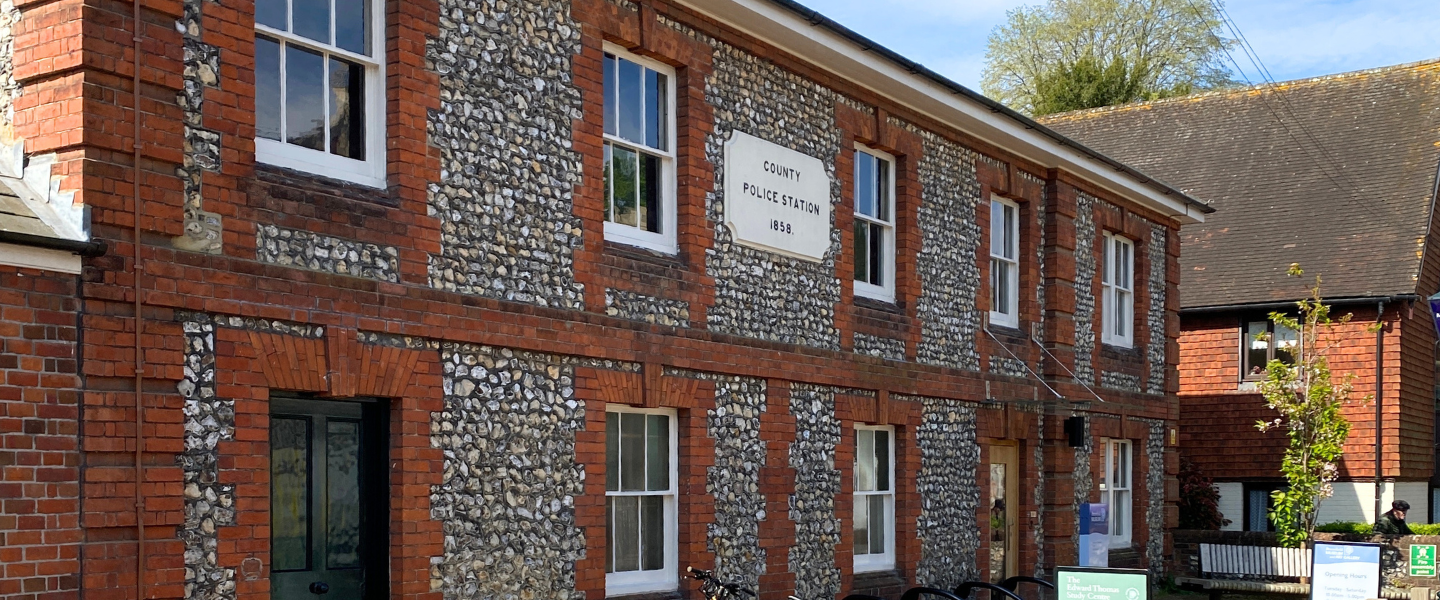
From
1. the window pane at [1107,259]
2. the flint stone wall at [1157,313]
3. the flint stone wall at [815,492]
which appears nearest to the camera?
the flint stone wall at [815,492]

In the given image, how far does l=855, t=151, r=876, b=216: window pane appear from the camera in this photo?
49.2 feet

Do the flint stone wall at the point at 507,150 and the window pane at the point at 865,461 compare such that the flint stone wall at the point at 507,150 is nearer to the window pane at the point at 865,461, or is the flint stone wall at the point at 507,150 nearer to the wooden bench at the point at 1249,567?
the window pane at the point at 865,461

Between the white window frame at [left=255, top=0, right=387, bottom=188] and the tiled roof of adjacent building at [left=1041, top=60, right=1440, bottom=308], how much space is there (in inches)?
821

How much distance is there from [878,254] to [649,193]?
13.4ft

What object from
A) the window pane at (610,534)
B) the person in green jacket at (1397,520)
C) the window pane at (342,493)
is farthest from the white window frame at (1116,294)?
the window pane at (342,493)

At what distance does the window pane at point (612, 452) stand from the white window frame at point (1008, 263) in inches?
294

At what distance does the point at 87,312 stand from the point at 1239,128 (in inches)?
1130

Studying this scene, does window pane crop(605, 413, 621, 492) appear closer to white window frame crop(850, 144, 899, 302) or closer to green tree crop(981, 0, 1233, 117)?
white window frame crop(850, 144, 899, 302)

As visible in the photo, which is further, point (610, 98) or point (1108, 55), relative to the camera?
point (1108, 55)

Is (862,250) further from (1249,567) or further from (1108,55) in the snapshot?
(1108,55)

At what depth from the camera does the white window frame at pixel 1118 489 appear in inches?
812

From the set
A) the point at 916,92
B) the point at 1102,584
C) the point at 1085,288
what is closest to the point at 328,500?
the point at 1102,584

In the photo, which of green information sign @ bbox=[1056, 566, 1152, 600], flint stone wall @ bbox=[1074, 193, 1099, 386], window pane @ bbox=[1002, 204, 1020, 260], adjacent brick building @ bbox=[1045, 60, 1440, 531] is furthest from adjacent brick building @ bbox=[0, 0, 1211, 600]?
adjacent brick building @ bbox=[1045, 60, 1440, 531]

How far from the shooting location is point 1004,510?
58.8ft
